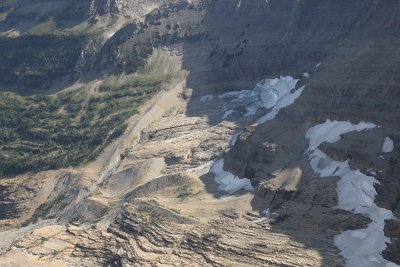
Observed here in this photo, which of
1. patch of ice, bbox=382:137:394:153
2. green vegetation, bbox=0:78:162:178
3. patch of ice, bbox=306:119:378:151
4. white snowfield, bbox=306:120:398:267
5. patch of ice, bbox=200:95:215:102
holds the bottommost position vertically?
green vegetation, bbox=0:78:162:178

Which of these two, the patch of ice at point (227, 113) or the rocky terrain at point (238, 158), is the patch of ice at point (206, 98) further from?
the patch of ice at point (227, 113)

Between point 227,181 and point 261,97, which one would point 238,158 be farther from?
point 261,97

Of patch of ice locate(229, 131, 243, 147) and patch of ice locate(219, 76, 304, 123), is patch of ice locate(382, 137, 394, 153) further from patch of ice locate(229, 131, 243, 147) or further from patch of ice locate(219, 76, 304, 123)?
patch of ice locate(219, 76, 304, 123)

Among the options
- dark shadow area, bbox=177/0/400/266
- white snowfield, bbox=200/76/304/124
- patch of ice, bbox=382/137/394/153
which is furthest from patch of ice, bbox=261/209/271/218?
white snowfield, bbox=200/76/304/124

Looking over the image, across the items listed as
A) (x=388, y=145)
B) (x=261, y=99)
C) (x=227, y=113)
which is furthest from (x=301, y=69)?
(x=388, y=145)

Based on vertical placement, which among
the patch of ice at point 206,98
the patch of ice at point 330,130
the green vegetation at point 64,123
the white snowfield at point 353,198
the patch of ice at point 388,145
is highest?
the patch of ice at point 388,145

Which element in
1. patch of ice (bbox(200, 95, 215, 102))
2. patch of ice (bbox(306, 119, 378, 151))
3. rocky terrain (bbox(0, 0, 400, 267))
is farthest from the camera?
patch of ice (bbox(200, 95, 215, 102))

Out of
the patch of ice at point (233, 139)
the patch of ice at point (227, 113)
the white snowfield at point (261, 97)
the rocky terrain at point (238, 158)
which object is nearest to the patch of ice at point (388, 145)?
the rocky terrain at point (238, 158)
